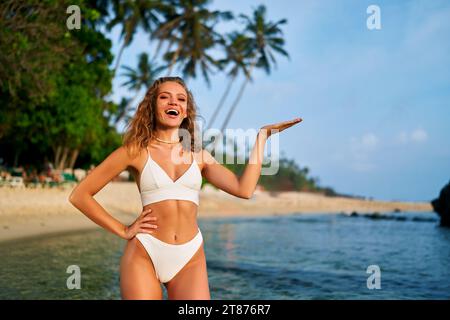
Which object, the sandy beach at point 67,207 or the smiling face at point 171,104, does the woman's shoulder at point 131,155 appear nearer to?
the smiling face at point 171,104

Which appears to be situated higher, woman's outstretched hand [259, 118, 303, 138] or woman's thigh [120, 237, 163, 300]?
woman's outstretched hand [259, 118, 303, 138]

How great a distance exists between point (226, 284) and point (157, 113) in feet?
24.8

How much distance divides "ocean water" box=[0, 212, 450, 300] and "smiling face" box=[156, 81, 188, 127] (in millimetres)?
6032

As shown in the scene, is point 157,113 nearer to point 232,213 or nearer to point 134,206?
point 134,206

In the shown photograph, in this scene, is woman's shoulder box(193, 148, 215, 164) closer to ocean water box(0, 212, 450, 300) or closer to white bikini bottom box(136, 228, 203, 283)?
white bikini bottom box(136, 228, 203, 283)

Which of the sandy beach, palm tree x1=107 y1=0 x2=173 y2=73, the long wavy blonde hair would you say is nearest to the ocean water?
the sandy beach

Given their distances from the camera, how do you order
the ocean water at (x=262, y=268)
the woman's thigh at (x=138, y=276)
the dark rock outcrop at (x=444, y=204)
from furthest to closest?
the dark rock outcrop at (x=444, y=204), the ocean water at (x=262, y=268), the woman's thigh at (x=138, y=276)

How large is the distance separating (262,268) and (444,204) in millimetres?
22205

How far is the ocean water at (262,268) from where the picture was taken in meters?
8.58

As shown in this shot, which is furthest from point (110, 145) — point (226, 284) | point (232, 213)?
point (226, 284)

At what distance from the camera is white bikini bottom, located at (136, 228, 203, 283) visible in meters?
2.44

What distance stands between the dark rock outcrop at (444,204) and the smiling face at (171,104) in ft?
96.5

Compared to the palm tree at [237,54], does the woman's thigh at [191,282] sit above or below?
below

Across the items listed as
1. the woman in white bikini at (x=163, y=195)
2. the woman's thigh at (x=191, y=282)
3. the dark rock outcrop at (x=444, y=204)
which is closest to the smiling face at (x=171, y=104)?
the woman in white bikini at (x=163, y=195)
